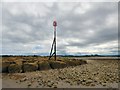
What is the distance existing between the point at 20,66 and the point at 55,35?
218 inches

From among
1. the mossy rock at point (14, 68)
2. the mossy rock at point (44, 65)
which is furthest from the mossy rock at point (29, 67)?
the mossy rock at point (44, 65)

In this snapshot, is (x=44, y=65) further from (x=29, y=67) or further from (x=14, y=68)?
(x=14, y=68)

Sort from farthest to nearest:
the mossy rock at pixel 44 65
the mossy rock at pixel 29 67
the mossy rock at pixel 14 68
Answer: the mossy rock at pixel 44 65
the mossy rock at pixel 29 67
the mossy rock at pixel 14 68

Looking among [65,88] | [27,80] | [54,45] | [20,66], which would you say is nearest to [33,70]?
[20,66]

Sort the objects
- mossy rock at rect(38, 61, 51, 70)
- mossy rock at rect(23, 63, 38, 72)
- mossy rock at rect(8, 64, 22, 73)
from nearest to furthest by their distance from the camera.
Result: mossy rock at rect(8, 64, 22, 73)
mossy rock at rect(23, 63, 38, 72)
mossy rock at rect(38, 61, 51, 70)

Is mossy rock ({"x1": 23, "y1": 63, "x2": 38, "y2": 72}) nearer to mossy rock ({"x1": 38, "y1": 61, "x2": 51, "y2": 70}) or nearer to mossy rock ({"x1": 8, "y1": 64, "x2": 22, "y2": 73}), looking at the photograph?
mossy rock ({"x1": 8, "y1": 64, "x2": 22, "y2": 73})

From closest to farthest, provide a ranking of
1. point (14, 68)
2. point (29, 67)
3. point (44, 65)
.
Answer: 1. point (14, 68)
2. point (29, 67)
3. point (44, 65)

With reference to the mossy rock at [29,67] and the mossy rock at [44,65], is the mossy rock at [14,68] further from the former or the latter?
the mossy rock at [44,65]

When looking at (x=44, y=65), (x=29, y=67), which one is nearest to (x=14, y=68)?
(x=29, y=67)

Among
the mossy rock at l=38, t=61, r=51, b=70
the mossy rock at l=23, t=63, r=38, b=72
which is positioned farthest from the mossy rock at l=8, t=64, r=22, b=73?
the mossy rock at l=38, t=61, r=51, b=70

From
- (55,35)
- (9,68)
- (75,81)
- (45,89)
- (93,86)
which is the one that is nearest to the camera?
(45,89)

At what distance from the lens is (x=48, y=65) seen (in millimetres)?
17109

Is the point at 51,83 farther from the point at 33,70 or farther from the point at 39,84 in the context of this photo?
the point at 33,70

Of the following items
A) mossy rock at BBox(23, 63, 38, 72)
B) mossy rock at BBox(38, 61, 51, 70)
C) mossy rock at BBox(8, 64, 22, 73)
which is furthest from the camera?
mossy rock at BBox(38, 61, 51, 70)
